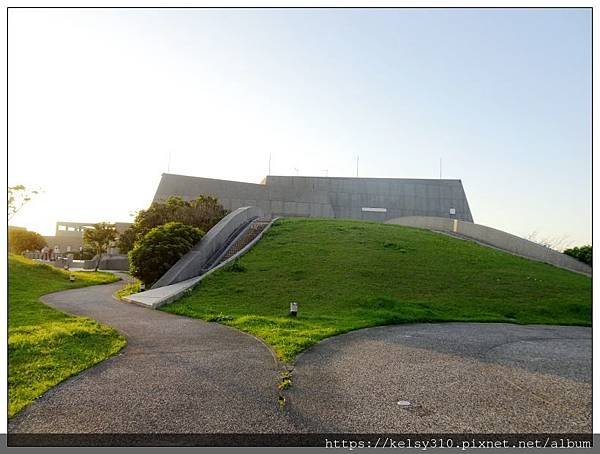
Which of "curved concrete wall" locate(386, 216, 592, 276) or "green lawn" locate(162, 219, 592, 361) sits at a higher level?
"curved concrete wall" locate(386, 216, 592, 276)

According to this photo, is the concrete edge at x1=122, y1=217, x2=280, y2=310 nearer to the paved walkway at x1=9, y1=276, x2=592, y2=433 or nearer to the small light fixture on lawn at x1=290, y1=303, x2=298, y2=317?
the paved walkway at x1=9, y1=276, x2=592, y2=433

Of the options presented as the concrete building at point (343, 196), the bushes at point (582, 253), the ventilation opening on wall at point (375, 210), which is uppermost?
the concrete building at point (343, 196)

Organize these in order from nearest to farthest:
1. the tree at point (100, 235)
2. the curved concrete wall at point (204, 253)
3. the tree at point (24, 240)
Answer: the curved concrete wall at point (204, 253), the tree at point (100, 235), the tree at point (24, 240)

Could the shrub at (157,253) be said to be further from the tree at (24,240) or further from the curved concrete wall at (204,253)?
the tree at (24,240)

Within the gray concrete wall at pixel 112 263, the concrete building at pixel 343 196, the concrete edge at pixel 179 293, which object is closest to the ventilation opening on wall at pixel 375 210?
the concrete building at pixel 343 196

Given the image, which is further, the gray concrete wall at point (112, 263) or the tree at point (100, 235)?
the gray concrete wall at point (112, 263)

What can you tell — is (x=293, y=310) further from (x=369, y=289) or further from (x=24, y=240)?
(x=24, y=240)

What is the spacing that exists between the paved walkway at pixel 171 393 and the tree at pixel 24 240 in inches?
1765

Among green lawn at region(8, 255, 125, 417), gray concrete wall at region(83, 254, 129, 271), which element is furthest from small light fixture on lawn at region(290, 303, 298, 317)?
gray concrete wall at region(83, 254, 129, 271)

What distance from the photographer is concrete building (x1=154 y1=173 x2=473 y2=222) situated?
45.6m

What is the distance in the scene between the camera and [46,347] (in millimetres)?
7059

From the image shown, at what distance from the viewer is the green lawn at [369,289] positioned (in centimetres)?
1110

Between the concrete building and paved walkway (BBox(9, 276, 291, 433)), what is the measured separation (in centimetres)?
3786

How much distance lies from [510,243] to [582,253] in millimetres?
3505
